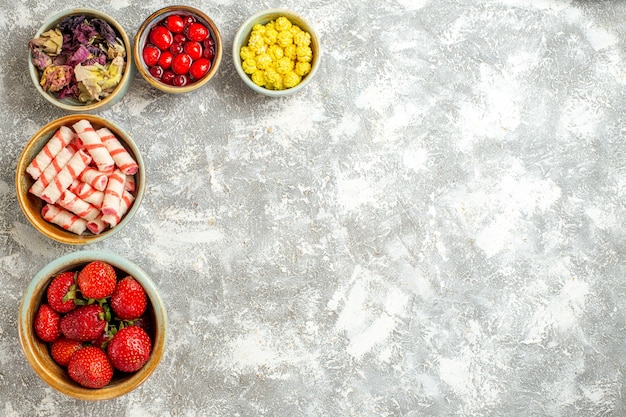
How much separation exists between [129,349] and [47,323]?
209 millimetres

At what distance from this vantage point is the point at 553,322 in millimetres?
1621

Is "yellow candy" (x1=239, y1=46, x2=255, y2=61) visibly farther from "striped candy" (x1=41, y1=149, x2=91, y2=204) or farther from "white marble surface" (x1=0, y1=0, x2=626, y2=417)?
"striped candy" (x1=41, y1=149, x2=91, y2=204)

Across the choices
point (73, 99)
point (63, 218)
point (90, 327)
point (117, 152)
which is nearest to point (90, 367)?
point (90, 327)

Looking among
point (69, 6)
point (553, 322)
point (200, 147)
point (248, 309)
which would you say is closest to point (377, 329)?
point (248, 309)

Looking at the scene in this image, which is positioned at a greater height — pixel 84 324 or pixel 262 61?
pixel 262 61

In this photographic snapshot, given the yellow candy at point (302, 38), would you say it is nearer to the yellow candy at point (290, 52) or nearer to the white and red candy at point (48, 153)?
the yellow candy at point (290, 52)

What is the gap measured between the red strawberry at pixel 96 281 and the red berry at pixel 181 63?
0.53m

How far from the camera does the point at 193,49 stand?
4.89 ft

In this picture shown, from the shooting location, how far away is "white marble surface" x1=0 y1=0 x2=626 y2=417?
1.54 m

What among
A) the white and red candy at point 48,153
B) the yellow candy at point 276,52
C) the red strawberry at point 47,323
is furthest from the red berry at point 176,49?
the red strawberry at point 47,323

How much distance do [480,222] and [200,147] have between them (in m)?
0.81

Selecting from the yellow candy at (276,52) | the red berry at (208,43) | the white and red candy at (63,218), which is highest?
the yellow candy at (276,52)

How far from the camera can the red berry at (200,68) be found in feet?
4.88

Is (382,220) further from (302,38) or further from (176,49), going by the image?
(176,49)
